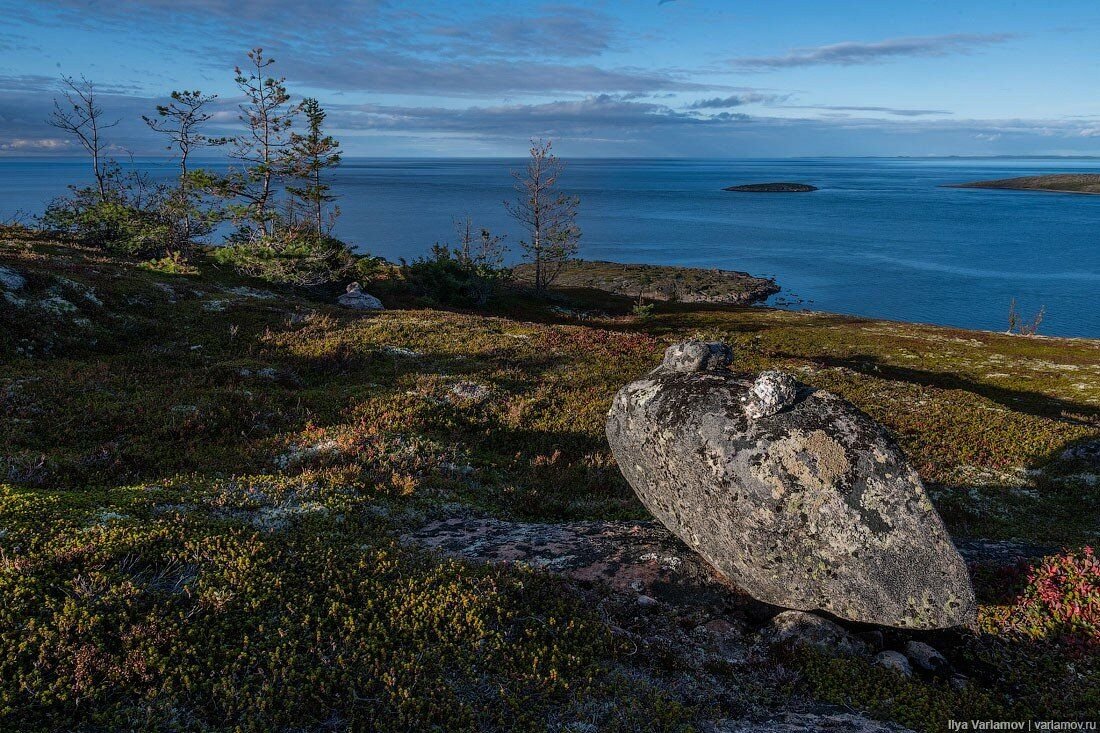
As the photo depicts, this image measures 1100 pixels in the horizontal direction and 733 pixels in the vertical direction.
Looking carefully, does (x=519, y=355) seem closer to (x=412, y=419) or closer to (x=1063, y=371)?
(x=412, y=419)

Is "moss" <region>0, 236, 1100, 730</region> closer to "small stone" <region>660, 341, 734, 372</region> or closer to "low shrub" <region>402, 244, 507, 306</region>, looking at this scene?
"small stone" <region>660, 341, 734, 372</region>

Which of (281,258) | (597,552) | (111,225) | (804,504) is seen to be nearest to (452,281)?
(281,258)

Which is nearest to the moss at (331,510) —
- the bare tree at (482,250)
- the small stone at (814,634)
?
the small stone at (814,634)

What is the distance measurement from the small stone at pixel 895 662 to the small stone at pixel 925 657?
0.21 metres

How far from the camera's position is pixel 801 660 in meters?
6.73

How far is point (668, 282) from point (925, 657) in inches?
4048

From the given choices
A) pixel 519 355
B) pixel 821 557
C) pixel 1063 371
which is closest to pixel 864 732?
pixel 821 557

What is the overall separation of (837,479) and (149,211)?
5221cm

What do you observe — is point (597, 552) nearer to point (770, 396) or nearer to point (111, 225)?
point (770, 396)

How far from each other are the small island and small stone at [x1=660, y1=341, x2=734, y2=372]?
8488 centimetres

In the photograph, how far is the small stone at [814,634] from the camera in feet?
22.7

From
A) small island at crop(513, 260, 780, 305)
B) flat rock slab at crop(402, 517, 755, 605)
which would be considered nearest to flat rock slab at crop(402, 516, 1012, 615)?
flat rock slab at crop(402, 517, 755, 605)

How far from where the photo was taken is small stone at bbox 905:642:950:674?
6738 millimetres

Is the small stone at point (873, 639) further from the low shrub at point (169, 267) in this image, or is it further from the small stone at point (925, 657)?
the low shrub at point (169, 267)
